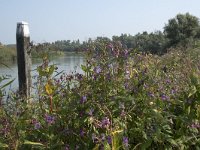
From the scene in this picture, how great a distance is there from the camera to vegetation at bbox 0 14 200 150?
226 cm

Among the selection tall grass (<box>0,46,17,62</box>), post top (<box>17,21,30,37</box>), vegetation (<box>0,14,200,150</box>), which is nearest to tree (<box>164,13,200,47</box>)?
tall grass (<box>0,46,17,62</box>)

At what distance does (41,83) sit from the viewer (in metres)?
3.05

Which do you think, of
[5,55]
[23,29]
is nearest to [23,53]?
[23,29]

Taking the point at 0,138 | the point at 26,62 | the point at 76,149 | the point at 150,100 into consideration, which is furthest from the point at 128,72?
the point at 26,62

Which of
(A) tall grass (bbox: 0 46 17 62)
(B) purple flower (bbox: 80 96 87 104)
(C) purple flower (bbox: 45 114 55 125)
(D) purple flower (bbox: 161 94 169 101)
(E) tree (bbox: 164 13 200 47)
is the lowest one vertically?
(C) purple flower (bbox: 45 114 55 125)

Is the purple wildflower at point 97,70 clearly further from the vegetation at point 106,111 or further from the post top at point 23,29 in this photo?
the post top at point 23,29

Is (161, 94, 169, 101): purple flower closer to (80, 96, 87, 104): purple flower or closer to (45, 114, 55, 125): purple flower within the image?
(80, 96, 87, 104): purple flower

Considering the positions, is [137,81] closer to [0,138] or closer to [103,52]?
[103,52]

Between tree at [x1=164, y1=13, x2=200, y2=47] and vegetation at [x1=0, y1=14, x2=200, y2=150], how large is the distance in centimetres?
3064

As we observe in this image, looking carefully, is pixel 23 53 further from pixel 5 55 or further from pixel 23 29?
pixel 5 55

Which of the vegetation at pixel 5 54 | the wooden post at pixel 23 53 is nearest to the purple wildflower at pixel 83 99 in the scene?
the vegetation at pixel 5 54

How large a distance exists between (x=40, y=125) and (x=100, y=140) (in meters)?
0.51

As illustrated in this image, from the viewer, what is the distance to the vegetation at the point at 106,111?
7.41 ft

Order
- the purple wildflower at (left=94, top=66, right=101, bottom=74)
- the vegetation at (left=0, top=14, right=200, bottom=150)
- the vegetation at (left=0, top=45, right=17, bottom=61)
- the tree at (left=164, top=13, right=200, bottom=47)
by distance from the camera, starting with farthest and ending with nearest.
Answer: the tree at (left=164, top=13, right=200, bottom=47)
the vegetation at (left=0, top=45, right=17, bottom=61)
the purple wildflower at (left=94, top=66, right=101, bottom=74)
the vegetation at (left=0, top=14, right=200, bottom=150)
